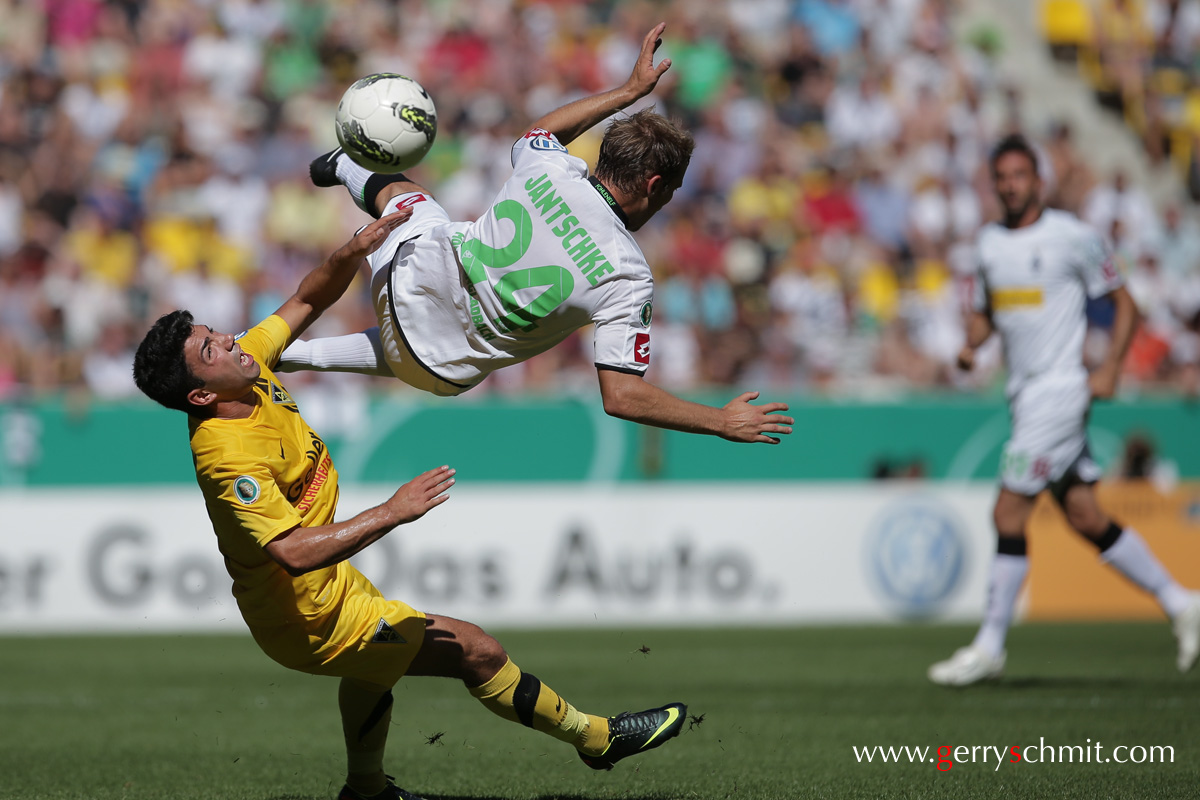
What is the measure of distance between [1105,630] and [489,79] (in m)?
9.77

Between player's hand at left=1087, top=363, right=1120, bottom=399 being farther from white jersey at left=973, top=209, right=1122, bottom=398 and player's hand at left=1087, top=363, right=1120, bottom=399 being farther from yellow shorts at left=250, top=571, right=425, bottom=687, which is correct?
yellow shorts at left=250, top=571, right=425, bottom=687

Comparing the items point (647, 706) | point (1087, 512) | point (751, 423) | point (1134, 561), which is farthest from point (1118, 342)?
point (751, 423)

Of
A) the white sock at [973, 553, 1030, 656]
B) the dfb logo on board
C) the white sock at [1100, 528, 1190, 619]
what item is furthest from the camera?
the dfb logo on board

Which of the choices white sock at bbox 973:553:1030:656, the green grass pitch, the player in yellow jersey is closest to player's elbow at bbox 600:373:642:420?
the player in yellow jersey

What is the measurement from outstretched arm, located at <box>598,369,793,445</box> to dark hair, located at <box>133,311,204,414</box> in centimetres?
156

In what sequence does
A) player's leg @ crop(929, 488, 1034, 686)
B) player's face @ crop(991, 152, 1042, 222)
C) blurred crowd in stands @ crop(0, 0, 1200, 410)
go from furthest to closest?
blurred crowd in stands @ crop(0, 0, 1200, 410) < player's face @ crop(991, 152, 1042, 222) < player's leg @ crop(929, 488, 1034, 686)

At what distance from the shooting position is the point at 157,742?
721 cm

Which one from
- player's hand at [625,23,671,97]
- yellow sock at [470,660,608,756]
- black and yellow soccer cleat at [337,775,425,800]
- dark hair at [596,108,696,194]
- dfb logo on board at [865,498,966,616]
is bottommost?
dfb logo on board at [865,498,966,616]

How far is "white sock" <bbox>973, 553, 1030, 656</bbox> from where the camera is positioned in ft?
27.9

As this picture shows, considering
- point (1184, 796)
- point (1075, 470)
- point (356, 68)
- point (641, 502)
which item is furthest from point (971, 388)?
point (1184, 796)

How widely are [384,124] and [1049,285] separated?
4806 mm

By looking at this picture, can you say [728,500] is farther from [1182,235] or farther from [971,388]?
[1182,235]

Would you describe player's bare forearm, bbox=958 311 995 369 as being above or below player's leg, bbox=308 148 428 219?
below

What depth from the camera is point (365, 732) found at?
5.70m
